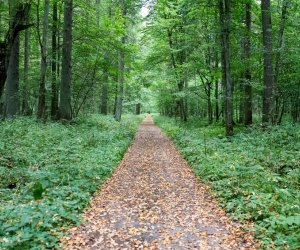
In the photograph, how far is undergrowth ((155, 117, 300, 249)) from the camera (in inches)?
202

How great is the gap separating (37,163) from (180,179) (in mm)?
4346

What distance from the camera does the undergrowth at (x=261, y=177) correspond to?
5129mm

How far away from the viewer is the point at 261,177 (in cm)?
760

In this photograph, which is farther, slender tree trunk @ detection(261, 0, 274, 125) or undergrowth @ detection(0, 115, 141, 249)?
slender tree trunk @ detection(261, 0, 274, 125)

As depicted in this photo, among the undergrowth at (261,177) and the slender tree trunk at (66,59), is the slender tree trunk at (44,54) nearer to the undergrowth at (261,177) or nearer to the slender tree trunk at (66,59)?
the slender tree trunk at (66,59)

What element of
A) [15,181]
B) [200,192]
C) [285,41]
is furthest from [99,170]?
[285,41]

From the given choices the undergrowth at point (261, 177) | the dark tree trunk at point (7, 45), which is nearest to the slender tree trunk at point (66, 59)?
the dark tree trunk at point (7, 45)

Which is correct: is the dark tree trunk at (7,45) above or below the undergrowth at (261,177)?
above

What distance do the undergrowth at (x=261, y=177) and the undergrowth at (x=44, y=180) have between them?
3.32 meters

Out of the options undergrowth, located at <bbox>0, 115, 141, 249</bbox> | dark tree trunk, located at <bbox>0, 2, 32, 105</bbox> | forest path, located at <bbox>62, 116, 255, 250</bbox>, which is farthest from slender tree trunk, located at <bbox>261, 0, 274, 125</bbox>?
dark tree trunk, located at <bbox>0, 2, 32, 105</bbox>

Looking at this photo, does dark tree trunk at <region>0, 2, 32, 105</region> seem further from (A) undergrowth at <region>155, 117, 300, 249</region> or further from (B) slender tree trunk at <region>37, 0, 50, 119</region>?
(A) undergrowth at <region>155, 117, 300, 249</region>

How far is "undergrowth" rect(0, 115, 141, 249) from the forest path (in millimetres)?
379

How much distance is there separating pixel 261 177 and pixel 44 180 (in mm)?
5449

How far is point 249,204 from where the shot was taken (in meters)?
6.00
